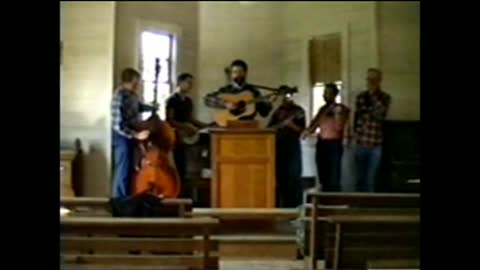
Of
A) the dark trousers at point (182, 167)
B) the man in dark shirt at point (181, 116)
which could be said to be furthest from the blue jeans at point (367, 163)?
the dark trousers at point (182, 167)

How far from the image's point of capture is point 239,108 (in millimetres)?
8508

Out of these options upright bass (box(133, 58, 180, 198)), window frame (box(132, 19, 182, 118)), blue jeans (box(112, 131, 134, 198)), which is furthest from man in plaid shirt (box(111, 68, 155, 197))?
window frame (box(132, 19, 182, 118))

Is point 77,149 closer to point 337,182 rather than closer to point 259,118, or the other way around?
point 259,118

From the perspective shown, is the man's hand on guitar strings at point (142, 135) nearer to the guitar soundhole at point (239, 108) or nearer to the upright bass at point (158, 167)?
the upright bass at point (158, 167)

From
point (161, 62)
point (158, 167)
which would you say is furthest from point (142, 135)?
point (161, 62)

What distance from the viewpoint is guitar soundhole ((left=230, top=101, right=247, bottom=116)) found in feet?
27.9

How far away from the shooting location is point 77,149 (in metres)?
9.92

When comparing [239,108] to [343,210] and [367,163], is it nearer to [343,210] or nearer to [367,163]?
[367,163]

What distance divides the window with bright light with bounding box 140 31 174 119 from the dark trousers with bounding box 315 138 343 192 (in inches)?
87.6

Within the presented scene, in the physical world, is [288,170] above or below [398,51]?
below

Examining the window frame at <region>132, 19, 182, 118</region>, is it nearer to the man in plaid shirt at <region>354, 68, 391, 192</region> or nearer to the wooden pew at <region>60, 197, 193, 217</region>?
the man in plaid shirt at <region>354, 68, 391, 192</region>

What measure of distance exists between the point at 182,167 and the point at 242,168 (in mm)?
1486
